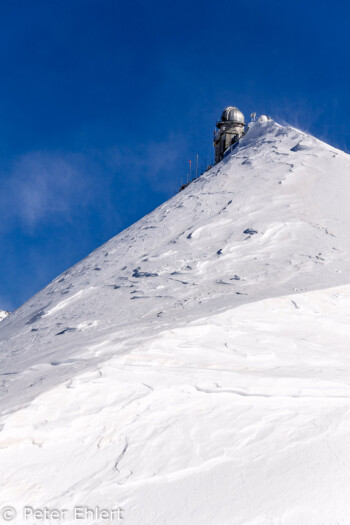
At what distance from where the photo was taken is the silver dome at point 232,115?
3909 centimetres

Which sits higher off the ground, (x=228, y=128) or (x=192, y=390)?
(x=228, y=128)

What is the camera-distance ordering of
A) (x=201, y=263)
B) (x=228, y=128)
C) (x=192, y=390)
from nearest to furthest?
(x=192, y=390)
(x=201, y=263)
(x=228, y=128)

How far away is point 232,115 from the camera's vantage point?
39.2m

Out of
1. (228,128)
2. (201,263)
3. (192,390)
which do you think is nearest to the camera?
(192,390)

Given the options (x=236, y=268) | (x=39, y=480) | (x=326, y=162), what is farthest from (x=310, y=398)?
(x=326, y=162)

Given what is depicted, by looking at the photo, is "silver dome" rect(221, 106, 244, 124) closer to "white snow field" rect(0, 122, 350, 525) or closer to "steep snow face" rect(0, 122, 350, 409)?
"steep snow face" rect(0, 122, 350, 409)

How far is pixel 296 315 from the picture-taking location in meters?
6.38

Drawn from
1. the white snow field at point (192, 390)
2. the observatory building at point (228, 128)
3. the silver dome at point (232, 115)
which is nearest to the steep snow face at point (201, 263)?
the white snow field at point (192, 390)

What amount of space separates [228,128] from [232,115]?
44.4 inches

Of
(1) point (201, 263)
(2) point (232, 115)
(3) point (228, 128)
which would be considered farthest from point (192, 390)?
(2) point (232, 115)

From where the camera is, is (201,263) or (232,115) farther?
(232,115)

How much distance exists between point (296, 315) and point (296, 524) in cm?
384

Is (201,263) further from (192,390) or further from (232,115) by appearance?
(232,115)

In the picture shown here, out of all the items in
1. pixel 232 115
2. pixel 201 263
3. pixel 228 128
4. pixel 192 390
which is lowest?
pixel 192 390
